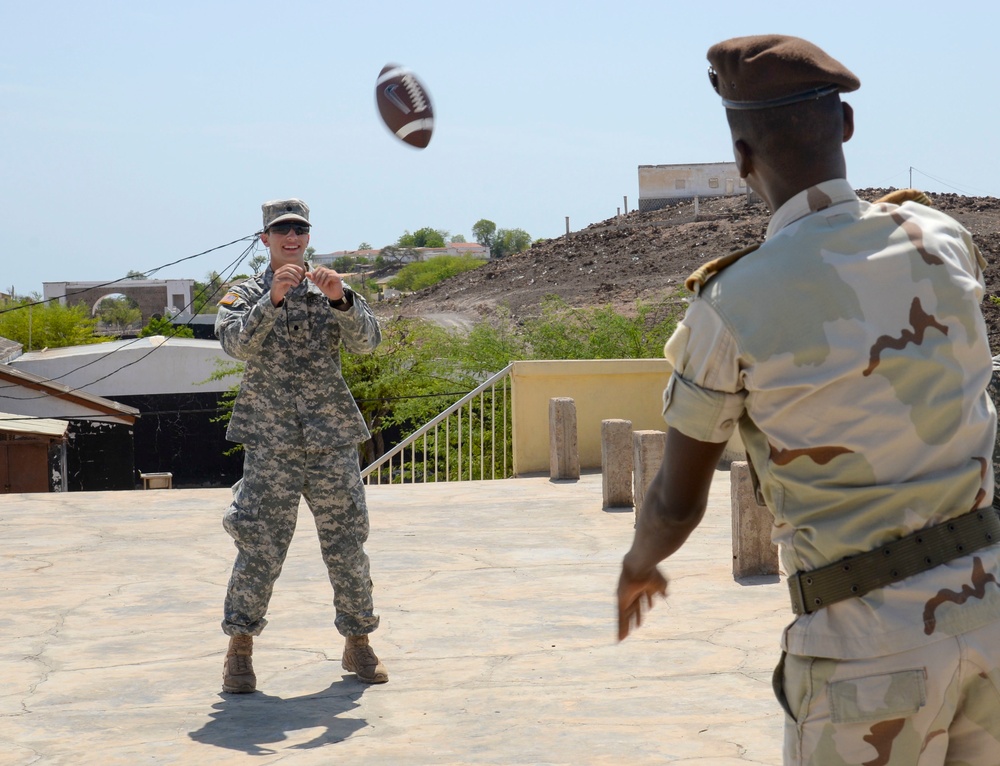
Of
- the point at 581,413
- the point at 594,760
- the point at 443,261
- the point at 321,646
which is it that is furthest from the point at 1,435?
the point at 443,261

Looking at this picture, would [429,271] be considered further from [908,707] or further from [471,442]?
[908,707]

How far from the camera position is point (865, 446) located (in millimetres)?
1935

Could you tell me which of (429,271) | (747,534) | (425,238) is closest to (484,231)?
(425,238)

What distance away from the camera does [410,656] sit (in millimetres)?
5559

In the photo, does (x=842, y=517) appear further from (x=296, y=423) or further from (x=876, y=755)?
(x=296, y=423)

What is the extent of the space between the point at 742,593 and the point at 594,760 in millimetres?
2688

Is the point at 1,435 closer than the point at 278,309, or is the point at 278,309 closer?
the point at 278,309

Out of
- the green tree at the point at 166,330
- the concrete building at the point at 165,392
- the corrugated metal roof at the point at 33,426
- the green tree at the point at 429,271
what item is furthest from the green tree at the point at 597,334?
the green tree at the point at 429,271

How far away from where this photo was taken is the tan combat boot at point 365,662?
16.7ft

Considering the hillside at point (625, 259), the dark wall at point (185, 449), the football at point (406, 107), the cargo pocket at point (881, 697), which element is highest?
the hillside at point (625, 259)

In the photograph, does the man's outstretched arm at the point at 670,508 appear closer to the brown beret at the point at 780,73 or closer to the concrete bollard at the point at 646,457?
the brown beret at the point at 780,73

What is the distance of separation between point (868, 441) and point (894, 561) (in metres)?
0.19

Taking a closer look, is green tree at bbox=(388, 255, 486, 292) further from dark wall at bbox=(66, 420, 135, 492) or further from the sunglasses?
the sunglasses

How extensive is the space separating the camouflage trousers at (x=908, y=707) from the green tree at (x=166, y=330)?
157ft
